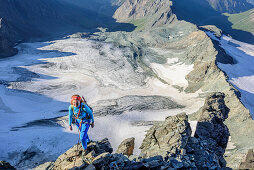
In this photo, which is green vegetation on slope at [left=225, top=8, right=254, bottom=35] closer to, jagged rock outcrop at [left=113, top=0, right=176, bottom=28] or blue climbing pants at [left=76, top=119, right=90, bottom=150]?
jagged rock outcrop at [left=113, top=0, right=176, bottom=28]

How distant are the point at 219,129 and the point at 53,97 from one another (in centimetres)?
3247

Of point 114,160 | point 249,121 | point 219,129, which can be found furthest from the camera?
point 249,121

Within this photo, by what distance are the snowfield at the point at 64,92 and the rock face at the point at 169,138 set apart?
29.1ft

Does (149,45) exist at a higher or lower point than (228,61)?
higher

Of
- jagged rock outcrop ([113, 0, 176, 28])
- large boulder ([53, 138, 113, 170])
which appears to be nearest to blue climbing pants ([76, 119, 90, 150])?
large boulder ([53, 138, 113, 170])

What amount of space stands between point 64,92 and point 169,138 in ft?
105

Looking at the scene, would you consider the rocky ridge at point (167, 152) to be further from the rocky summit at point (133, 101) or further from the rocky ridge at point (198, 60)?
the rocky ridge at point (198, 60)

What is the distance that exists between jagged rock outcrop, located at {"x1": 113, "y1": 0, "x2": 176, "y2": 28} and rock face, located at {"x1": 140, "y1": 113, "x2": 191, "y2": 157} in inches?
3778

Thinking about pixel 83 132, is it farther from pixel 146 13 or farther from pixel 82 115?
pixel 146 13

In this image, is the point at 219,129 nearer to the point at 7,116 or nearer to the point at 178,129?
the point at 178,129

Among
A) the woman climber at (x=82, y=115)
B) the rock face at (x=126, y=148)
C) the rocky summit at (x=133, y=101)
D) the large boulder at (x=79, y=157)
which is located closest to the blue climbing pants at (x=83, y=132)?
the woman climber at (x=82, y=115)

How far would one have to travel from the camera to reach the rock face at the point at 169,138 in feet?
38.0

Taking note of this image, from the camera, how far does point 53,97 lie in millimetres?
37438

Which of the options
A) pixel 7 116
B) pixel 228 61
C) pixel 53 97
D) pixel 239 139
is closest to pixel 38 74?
pixel 53 97
